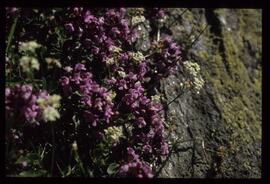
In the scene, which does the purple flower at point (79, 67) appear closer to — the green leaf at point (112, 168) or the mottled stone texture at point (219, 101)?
the green leaf at point (112, 168)

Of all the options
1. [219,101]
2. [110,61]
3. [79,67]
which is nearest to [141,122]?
[110,61]

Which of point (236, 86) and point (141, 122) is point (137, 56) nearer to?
point (141, 122)

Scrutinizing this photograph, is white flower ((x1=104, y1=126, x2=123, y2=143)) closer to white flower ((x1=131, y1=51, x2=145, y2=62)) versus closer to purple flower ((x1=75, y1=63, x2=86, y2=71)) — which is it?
purple flower ((x1=75, y1=63, x2=86, y2=71))

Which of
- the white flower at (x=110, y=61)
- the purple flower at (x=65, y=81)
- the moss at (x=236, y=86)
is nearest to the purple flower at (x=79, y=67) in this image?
the purple flower at (x=65, y=81)

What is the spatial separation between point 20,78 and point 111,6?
A: 112cm

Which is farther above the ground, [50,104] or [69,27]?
[69,27]

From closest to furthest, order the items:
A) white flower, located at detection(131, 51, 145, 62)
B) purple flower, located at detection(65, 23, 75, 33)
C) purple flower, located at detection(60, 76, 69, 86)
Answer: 1. purple flower, located at detection(60, 76, 69, 86)
2. purple flower, located at detection(65, 23, 75, 33)
3. white flower, located at detection(131, 51, 145, 62)

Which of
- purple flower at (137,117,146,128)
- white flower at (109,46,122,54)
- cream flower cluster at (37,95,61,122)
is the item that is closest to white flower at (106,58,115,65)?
white flower at (109,46,122,54)

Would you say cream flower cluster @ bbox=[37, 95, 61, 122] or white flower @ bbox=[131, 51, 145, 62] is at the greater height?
white flower @ bbox=[131, 51, 145, 62]

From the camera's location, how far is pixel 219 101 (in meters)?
5.16

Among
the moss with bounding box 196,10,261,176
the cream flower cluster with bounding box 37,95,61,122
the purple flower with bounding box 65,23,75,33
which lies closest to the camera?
the cream flower cluster with bounding box 37,95,61,122

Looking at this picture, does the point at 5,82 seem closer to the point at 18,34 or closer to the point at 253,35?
the point at 18,34

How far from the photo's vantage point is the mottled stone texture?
15.3 feet
